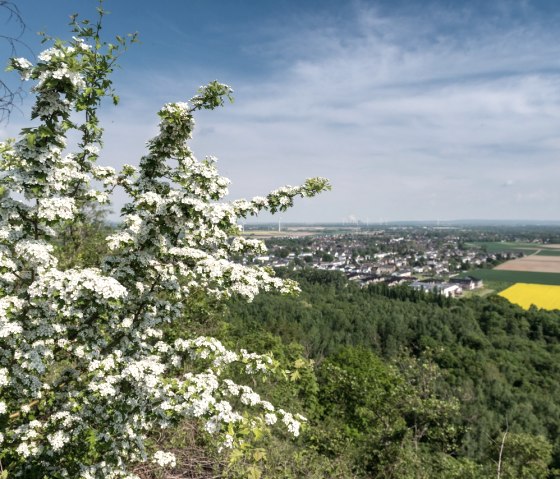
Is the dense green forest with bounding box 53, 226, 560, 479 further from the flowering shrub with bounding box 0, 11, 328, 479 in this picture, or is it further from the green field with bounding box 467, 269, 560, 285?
the green field with bounding box 467, 269, 560, 285

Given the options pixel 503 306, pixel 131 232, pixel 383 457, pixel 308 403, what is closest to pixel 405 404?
pixel 383 457

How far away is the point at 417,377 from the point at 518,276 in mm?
165316

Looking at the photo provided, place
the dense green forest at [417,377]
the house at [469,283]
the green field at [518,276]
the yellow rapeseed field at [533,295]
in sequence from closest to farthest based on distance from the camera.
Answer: the dense green forest at [417,377] → the yellow rapeseed field at [533,295] → the house at [469,283] → the green field at [518,276]

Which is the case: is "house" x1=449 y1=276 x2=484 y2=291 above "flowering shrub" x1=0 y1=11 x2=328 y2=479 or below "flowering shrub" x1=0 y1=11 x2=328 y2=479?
below

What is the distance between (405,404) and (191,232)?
64.7ft

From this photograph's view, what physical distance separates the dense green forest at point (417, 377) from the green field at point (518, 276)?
52518 mm

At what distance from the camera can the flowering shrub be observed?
5906 mm

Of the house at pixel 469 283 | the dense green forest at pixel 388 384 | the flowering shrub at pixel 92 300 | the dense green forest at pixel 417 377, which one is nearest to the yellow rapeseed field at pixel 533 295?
the house at pixel 469 283

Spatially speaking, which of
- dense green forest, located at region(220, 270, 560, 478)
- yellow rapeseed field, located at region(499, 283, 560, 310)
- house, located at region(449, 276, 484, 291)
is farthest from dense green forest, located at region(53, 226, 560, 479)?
house, located at region(449, 276, 484, 291)

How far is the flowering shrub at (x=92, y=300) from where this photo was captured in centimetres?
591

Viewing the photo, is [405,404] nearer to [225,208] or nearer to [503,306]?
[225,208]

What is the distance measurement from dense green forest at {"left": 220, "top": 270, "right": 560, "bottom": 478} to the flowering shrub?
8467mm

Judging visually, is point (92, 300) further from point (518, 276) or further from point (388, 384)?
point (518, 276)

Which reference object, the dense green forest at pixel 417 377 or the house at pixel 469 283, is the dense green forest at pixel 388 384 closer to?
the dense green forest at pixel 417 377
